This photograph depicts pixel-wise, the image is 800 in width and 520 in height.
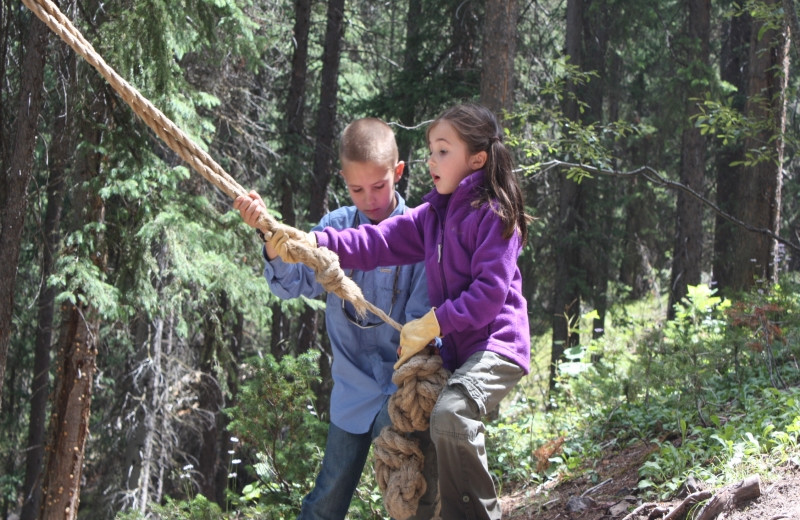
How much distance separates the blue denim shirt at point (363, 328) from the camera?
338 cm

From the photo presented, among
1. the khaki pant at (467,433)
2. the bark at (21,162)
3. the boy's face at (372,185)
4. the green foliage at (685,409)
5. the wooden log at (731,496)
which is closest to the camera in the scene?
the khaki pant at (467,433)

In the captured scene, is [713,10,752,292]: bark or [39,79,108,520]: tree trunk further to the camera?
[713,10,752,292]: bark

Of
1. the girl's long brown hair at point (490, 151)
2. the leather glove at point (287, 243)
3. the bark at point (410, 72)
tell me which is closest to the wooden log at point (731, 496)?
the girl's long brown hair at point (490, 151)

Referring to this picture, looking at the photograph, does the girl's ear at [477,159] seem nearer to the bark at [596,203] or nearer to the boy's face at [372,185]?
the boy's face at [372,185]

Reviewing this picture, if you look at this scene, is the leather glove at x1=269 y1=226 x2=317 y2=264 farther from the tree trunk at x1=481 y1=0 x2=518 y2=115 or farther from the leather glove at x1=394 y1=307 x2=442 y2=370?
the tree trunk at x1=481 y1=0 x2=518 y2=115

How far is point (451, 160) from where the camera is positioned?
3.21m

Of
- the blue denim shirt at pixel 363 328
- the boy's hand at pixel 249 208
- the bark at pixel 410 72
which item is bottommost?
the blue denim shirt at pixel 363 328

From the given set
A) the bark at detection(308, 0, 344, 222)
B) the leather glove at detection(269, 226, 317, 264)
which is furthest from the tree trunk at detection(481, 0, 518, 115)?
the bark at detection(308, 0, 344, 222)

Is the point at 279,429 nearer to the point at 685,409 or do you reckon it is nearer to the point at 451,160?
the point at 451,160

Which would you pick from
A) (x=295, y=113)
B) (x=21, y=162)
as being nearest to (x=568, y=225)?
(x=295, y=113)

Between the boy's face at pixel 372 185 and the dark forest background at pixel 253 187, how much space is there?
165cm

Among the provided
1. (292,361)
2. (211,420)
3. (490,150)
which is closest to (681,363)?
(292,361)

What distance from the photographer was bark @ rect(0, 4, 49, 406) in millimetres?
6527

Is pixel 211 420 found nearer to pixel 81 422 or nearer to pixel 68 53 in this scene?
pixel 81 422
